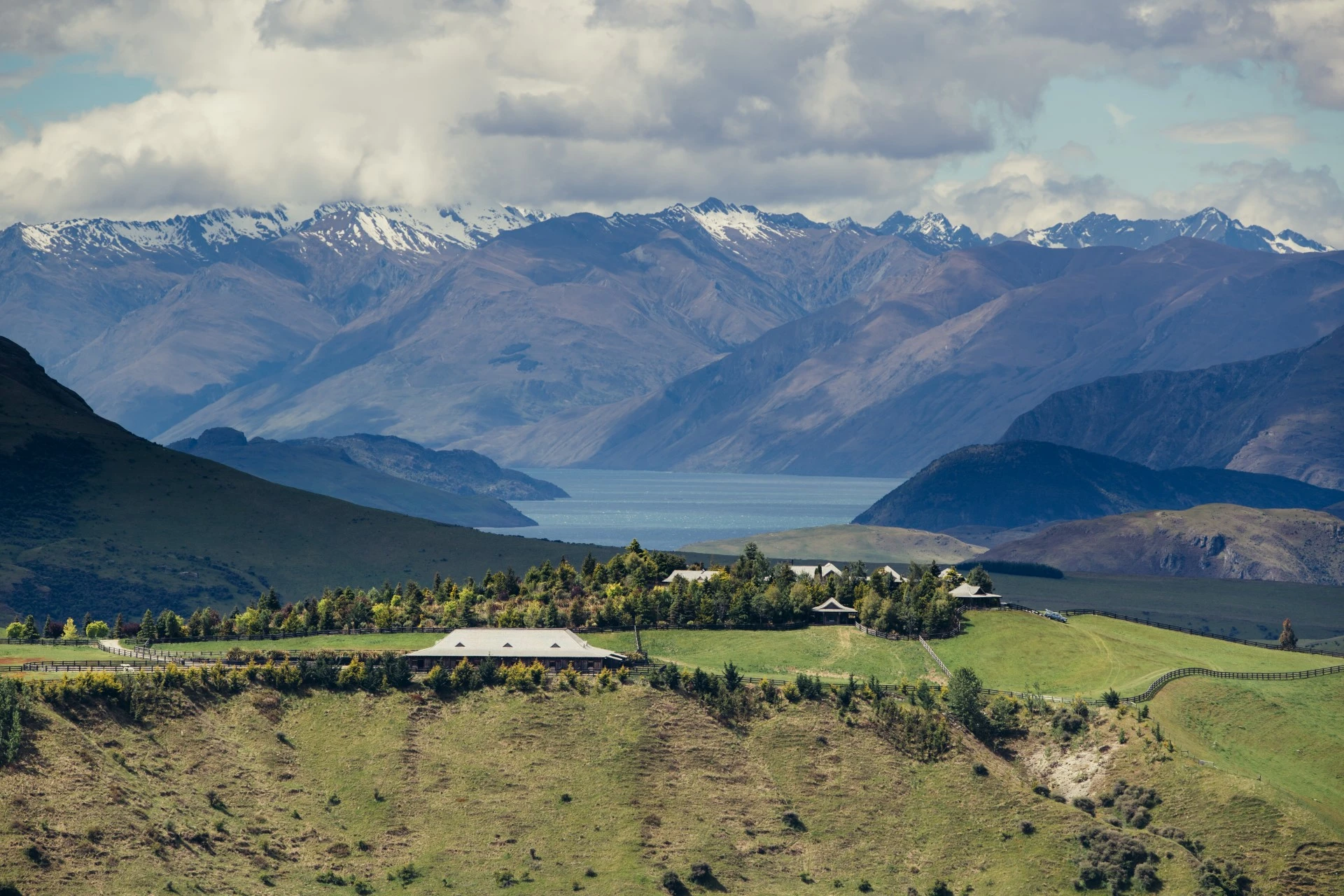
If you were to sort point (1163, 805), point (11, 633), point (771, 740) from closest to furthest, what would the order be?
point (1163, 805) < point (771, 740) < point (11, 633)

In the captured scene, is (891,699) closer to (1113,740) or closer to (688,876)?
(1113,740)

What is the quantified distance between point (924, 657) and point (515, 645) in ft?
134

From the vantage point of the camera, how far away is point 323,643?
189750mm

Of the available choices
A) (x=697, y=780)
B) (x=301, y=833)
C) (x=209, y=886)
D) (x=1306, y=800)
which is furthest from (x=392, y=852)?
(x=1306, y=800)

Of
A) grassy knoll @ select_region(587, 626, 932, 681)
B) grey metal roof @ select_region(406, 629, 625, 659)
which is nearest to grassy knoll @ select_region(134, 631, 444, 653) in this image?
grey metal roof @ select_region(406, 629, 625, 659)

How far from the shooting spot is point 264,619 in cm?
19588

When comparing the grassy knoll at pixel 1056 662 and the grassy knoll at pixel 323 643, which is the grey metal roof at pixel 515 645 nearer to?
the grassy knoll at pixel 323 643

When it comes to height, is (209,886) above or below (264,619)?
below

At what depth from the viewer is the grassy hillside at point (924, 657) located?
18338 cm

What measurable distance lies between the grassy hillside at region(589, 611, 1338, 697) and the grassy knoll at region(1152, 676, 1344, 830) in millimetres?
5647

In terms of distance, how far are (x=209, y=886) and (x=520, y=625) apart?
67.7 metres

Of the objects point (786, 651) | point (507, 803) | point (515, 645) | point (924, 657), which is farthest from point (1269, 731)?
point (507, 803)

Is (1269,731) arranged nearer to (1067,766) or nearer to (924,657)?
(1067,766)

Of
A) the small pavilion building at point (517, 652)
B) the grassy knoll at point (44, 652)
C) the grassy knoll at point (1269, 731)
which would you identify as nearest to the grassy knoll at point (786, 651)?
the small pavilion building at point (517, 652)
